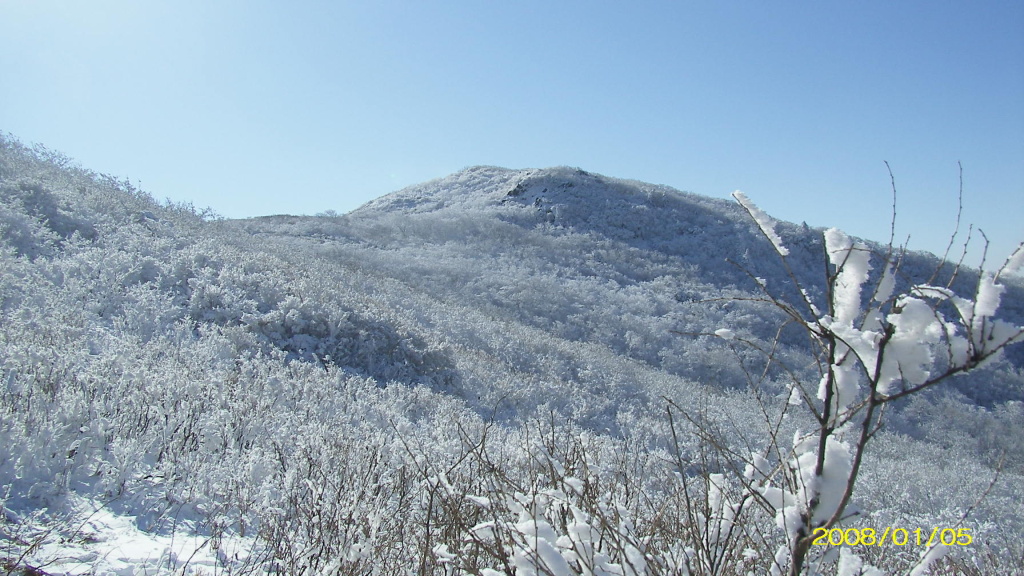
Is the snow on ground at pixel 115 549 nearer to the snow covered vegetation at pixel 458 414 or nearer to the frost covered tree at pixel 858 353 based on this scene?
the snow covered vegetation at pixel 458 414

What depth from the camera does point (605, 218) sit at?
38344 mm

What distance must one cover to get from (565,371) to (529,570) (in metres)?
12.7

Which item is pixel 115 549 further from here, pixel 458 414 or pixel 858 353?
pixel 458 414

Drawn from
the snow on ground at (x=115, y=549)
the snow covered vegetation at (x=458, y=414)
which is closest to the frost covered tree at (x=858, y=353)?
the snow covered vegetation at (x=458, y=414)

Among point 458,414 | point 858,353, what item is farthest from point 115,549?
point 458,414

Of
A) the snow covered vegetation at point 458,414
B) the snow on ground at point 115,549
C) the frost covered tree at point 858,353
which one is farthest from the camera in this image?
the snow on ground at point 115,549

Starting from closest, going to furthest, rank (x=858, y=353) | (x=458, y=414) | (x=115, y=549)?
Answer: 1. (x=858, y=353)
2. (x=115, y=549)
3. (x=458, y=414)

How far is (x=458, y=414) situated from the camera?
27.6 ft

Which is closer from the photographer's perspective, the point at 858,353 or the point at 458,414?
the point at 858,353

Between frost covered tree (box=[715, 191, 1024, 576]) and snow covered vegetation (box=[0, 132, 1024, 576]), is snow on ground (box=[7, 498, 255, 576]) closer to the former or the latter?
snow covered vegetation (box=[0, 132, 1024, 576])

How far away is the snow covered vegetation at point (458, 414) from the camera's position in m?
1.68

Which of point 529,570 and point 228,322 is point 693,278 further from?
point 529,570

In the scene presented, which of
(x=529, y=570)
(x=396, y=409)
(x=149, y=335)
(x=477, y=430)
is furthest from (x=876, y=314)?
(x=149, y=335)

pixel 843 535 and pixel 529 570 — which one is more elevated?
pixel 843 535
